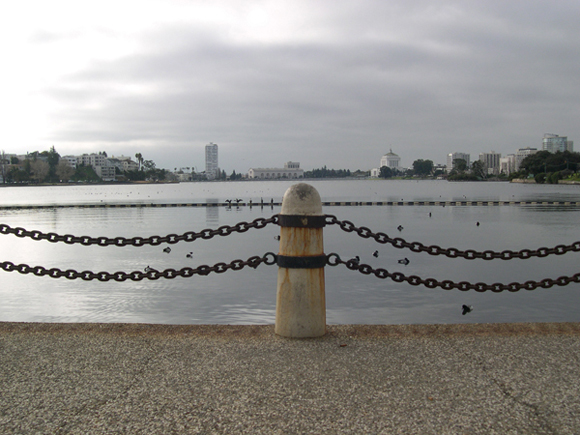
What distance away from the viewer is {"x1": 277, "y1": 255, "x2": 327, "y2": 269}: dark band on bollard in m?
4.68

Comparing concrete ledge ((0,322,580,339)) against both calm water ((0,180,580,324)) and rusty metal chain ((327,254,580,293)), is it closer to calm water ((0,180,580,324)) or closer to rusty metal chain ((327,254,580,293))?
rusty metal chain ((327,254,580,293))

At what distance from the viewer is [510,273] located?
14.7 m

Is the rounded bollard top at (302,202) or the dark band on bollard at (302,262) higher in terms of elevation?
the rounded bollard top at (302,202)

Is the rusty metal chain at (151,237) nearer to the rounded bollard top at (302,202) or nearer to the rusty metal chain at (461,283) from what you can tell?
the rounded bollard top at (302,202)

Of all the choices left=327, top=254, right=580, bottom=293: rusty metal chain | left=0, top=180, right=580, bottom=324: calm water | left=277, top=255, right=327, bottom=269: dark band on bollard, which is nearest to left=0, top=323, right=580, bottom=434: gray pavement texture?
left=327, top=254, right=580, bottom=293: rusty metal chain

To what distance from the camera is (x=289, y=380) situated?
3762mm

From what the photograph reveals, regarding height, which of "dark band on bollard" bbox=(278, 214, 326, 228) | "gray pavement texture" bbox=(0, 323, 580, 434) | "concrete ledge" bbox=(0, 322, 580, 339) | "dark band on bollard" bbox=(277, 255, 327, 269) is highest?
"dark band on bollard" bbox=(278, 214, 326, 228)

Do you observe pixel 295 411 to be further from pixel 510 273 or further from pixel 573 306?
pixel 510 273

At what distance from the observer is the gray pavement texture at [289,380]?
10.3ft

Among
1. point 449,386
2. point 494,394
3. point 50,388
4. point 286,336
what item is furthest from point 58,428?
point 494,394

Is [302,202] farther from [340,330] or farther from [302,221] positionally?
[340,330]

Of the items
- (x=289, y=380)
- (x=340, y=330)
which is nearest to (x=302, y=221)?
(x=340, y=330)

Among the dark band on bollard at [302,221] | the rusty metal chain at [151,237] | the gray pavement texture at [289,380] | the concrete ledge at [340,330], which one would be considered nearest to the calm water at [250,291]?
the rusty metal chain at [151,237]

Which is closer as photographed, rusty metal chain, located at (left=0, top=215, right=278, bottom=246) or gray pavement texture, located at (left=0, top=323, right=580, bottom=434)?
gray pavement texture, located at (left=0, top=323, right=580, bottom=434)
